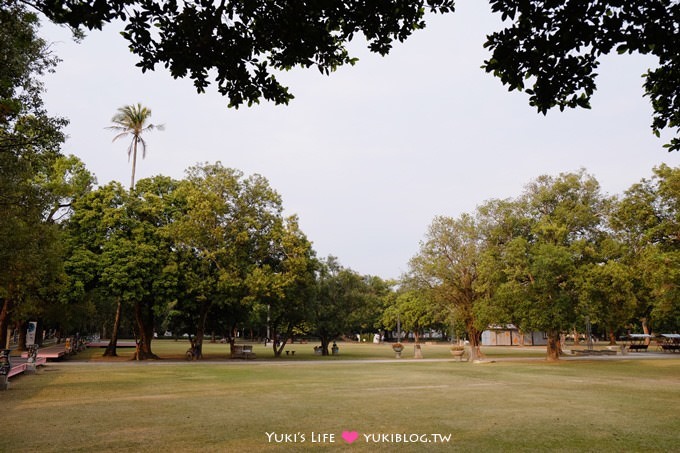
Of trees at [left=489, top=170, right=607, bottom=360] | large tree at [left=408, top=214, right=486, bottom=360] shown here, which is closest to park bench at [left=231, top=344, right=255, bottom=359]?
large tree at [left=408, top=214, right=486, bottom=360]

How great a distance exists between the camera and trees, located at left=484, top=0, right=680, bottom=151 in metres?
5.24

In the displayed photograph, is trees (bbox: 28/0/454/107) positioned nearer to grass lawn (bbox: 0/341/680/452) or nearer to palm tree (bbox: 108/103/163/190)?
grass lawn (bbox: 0/341/680/452)

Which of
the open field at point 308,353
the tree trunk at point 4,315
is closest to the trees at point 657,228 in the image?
the open field at point 308,353

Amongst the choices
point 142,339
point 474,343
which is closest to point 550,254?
point 474,343

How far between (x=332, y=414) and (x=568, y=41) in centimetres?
905

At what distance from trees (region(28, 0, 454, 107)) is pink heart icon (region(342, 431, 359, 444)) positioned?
585 cm

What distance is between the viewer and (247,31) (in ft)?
18.5

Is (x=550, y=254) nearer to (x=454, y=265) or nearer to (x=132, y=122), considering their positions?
(x=454, y=265)

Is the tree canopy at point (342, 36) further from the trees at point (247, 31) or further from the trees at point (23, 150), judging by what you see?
the trees at point (23, 150)

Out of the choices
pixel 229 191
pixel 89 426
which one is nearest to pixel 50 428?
pixel 89 426

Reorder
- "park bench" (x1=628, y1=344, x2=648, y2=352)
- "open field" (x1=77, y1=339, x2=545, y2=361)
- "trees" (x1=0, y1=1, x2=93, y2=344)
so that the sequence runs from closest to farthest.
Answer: "trees" (x1=0, y1=1, x2=93, y2=344) → "open field" (x1=77, y1=339, x2=545, y2=361) → "park bench" (x1=628, y1=344, x2=648, y2=352)

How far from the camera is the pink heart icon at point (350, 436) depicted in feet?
28.1

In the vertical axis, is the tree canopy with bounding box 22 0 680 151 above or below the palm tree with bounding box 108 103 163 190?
below

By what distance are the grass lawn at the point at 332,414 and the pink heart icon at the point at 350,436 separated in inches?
4.6
